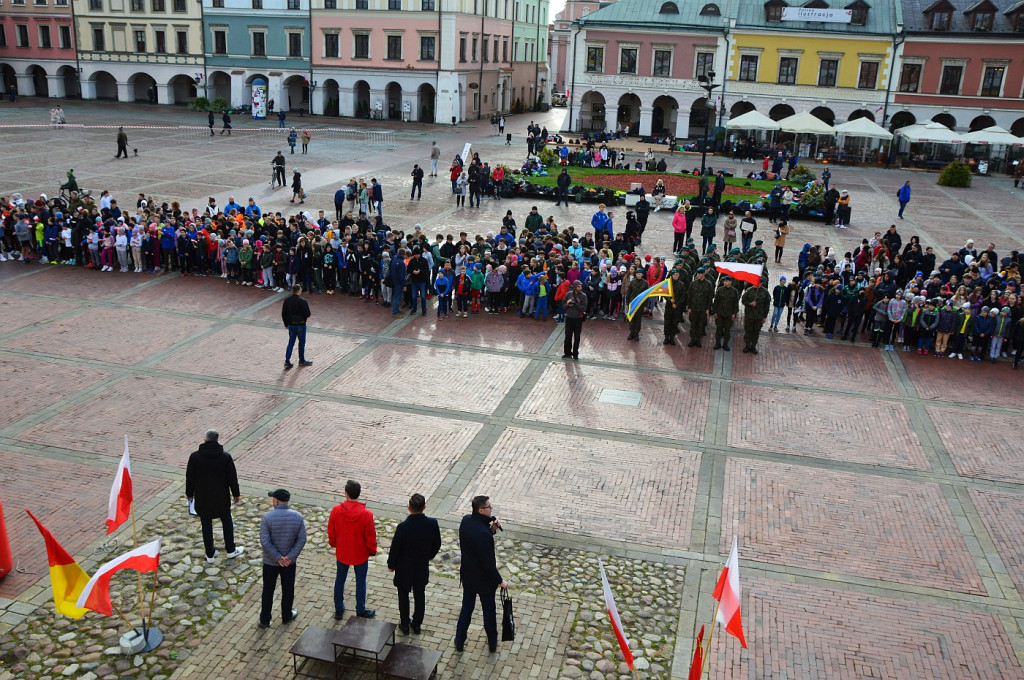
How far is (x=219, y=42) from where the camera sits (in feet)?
213

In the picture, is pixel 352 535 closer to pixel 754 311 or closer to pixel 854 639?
pixel 854 639

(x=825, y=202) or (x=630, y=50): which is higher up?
(x=630, y=50)

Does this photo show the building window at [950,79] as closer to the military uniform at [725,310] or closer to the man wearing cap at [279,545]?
the military uniform at [725,310]

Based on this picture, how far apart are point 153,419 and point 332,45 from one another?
54.5 m

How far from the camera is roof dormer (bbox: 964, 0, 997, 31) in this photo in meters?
48.7

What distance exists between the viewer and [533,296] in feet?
65.1

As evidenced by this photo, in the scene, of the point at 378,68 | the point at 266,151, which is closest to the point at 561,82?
the point at 378,68

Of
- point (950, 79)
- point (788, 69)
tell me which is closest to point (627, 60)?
point (788, 69)

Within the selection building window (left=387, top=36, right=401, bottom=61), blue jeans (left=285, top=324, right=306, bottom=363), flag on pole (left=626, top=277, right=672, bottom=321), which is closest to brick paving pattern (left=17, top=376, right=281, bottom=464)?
blue jeans (left=285, top=324, right=306, bottom=363)

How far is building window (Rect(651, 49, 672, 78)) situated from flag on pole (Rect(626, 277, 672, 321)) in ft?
133

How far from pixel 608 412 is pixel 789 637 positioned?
19.9 feet

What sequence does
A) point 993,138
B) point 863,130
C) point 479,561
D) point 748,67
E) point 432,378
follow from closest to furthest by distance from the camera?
point 479,561, point 432,378, point 993,138, point 863,130, point 748,67

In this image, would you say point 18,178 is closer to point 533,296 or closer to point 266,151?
point 266,151

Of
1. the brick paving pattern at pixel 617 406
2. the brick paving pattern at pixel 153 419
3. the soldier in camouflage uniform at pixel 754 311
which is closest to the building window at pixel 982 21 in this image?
the soldier in camouflage uniform at pixel 754 311
